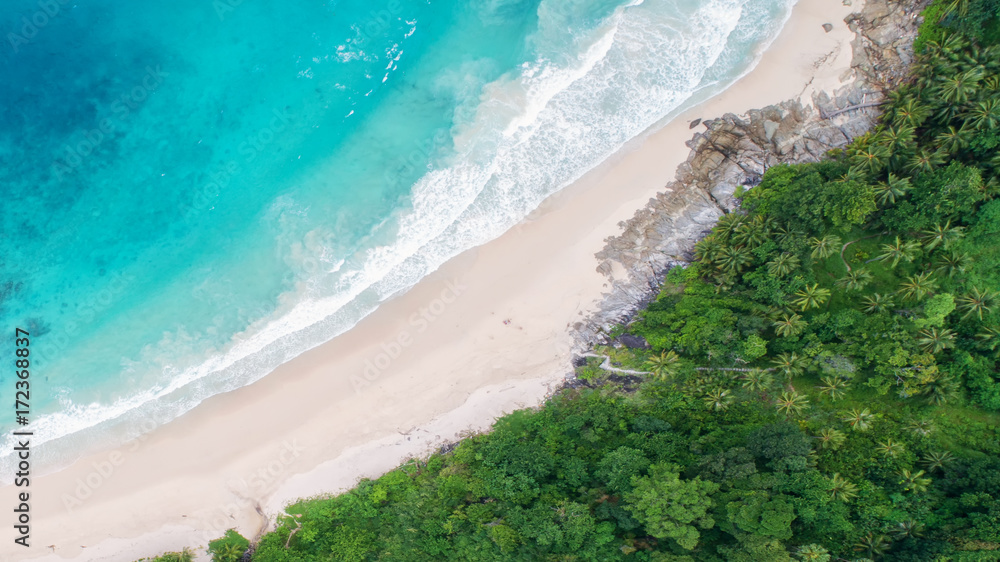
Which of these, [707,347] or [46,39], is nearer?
[707,347]

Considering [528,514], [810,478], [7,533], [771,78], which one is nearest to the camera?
[810,478]

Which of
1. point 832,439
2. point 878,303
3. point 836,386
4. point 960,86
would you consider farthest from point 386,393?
point 960,86

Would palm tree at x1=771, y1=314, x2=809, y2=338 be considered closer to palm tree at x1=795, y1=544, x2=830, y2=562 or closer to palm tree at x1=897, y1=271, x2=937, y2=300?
palm tree at x1=897, y1=271, x2=937, y2=300

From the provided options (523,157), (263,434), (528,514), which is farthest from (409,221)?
(528,514)

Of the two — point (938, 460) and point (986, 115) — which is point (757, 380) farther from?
point (986, 115)

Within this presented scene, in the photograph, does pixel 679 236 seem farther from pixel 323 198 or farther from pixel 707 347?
pixel 323 198

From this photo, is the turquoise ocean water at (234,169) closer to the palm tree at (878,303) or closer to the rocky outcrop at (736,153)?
the rocky outcrop at (736,153)
